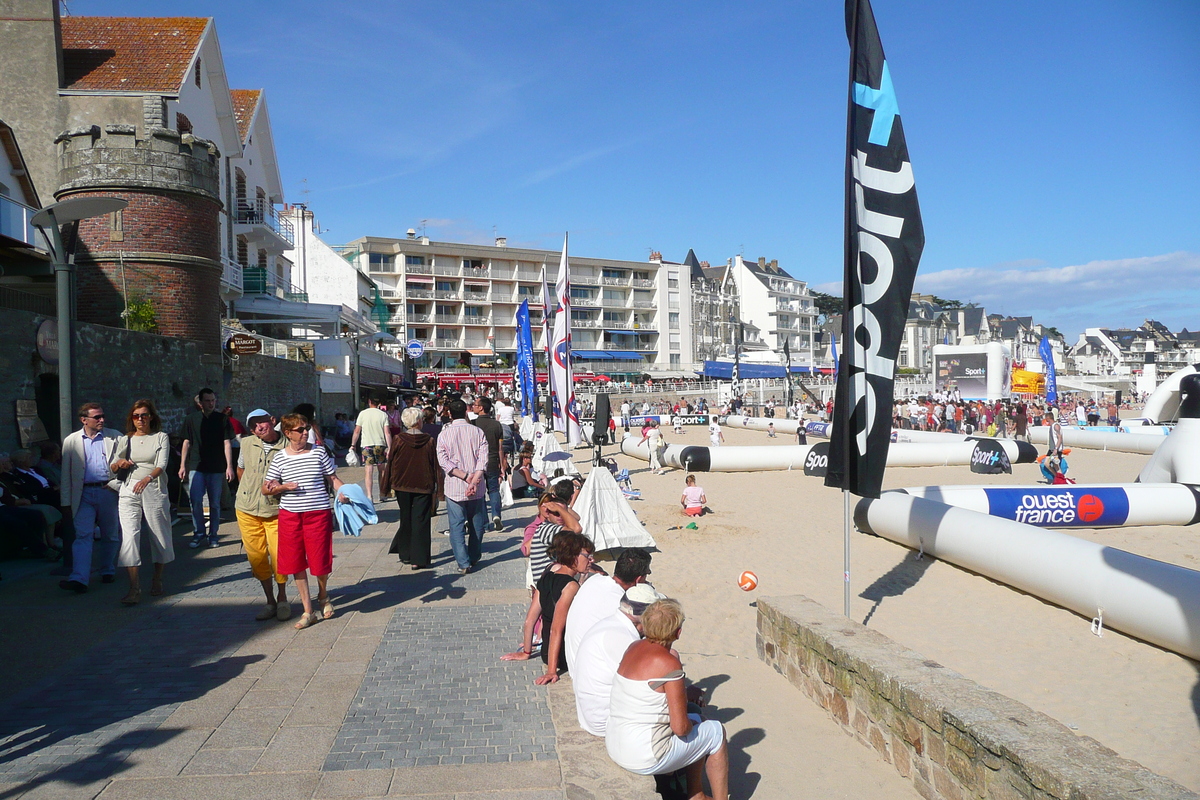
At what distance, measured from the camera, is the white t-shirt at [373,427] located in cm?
1251

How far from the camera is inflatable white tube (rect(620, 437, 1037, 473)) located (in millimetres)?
21047

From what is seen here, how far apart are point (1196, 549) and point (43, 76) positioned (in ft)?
83.8

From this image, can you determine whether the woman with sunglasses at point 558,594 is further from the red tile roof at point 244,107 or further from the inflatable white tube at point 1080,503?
the red tile roof at point 244,107

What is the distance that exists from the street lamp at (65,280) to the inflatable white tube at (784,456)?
1536 centimetres

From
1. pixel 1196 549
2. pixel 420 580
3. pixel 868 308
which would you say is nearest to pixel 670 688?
pixel 868 308

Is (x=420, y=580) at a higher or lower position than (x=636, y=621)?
lower

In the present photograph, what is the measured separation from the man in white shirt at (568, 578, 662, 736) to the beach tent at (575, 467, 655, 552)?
556 centimetres

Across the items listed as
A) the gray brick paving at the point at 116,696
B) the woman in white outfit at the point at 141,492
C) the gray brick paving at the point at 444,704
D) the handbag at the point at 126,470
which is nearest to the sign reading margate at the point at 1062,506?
the gray brick paving at the point at 444,704

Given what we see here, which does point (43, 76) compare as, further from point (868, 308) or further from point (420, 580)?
point (868, 308)

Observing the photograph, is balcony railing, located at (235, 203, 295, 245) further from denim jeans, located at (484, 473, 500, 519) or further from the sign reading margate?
the sign reading margate

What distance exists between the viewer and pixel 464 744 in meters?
4.14

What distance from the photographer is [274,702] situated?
15.3 feet

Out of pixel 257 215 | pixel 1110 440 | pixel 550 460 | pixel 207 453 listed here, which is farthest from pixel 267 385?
pixel 1110 440

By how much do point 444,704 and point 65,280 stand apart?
5577 mm
